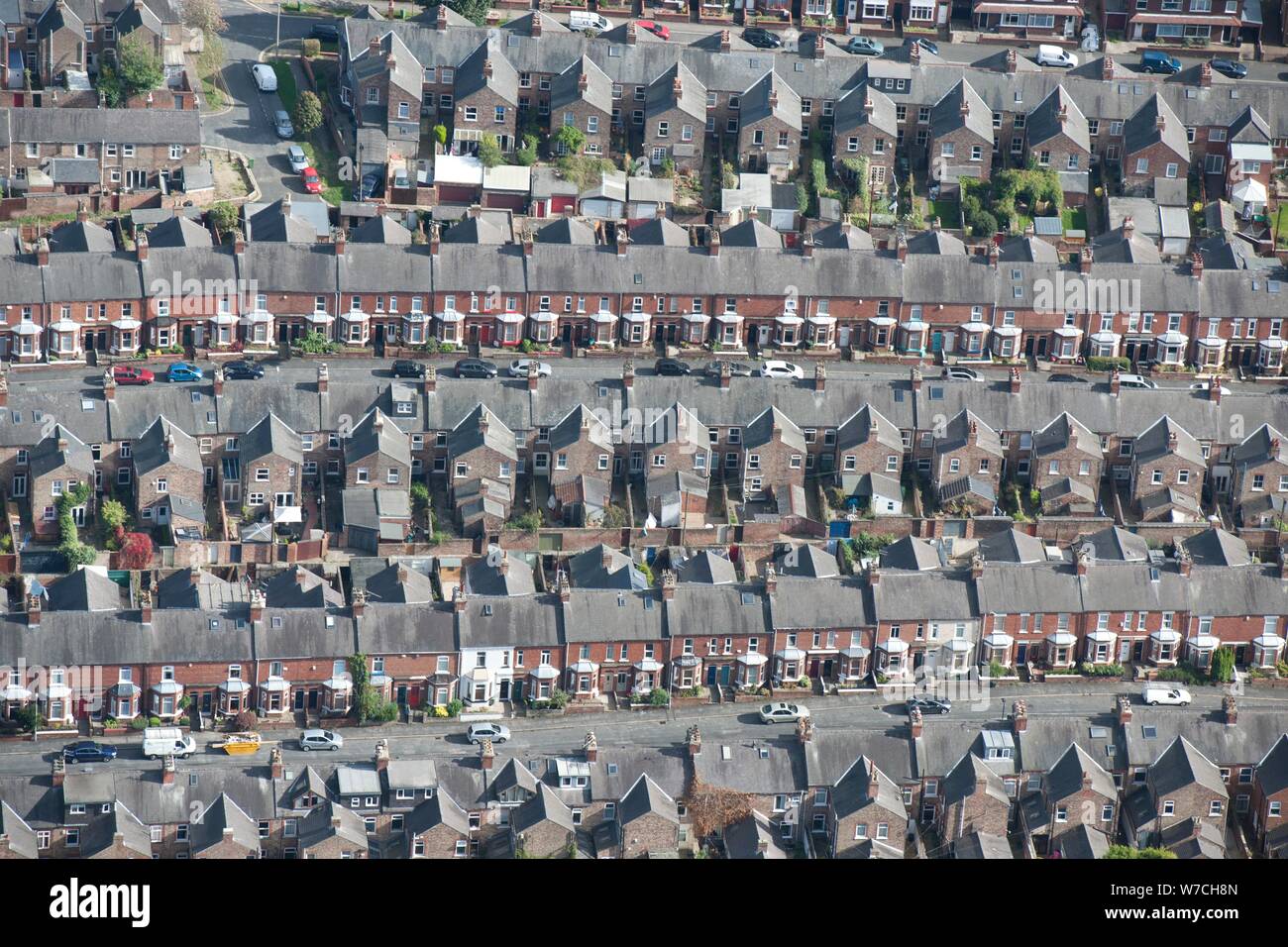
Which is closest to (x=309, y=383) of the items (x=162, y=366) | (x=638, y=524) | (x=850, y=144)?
(x=162, y=366)

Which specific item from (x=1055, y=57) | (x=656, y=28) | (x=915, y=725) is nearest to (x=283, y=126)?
(x=656, y=28)

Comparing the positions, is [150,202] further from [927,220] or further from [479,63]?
[927,220]

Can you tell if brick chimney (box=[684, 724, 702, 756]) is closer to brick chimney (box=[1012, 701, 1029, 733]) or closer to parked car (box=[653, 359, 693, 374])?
brick chimney (box=[1012, 701, 1029, 733])

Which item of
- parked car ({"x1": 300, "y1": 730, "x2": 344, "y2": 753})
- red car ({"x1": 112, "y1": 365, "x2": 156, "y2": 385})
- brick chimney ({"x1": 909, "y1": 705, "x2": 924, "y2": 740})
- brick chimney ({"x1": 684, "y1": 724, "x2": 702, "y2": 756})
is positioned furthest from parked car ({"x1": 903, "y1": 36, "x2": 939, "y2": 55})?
parked car ({"x1": 300, "y1": 730, "x2": 344, "y2": 753})

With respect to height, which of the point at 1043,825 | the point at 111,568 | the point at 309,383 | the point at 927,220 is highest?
the point at 927,220

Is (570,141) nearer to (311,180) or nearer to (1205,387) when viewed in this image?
(311,180)

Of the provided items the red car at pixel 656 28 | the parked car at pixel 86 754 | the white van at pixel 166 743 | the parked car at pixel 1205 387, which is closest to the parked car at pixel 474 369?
the white van at pixel 166 743
